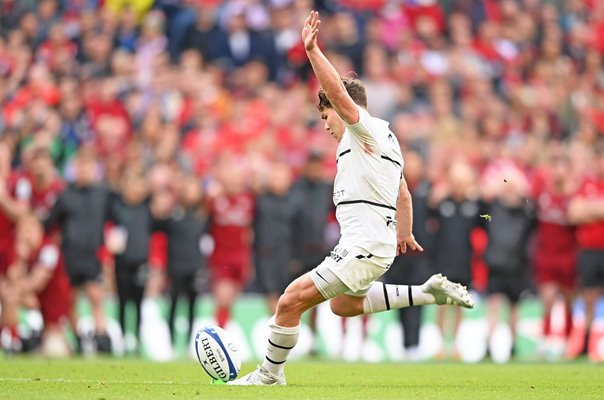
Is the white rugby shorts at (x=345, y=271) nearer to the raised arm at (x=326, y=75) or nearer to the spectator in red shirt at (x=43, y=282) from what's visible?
the raised arm at (x=326, y=75)

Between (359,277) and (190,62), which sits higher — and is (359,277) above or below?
below

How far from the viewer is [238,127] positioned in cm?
2242

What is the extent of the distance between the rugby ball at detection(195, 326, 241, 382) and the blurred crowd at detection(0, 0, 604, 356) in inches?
188

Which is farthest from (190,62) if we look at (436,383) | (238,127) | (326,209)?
(436,383)

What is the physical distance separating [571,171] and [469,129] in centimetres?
338

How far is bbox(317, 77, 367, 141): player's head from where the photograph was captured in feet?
35.1

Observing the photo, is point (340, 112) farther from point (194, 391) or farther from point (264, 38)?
point (264, 38)

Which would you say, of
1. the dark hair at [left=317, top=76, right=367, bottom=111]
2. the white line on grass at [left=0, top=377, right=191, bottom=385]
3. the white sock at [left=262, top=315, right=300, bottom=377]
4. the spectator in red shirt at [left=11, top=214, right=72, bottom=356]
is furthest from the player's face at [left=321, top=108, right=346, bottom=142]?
the spectator in red shirt at [left=11, top=214, right=72, bottom=356]

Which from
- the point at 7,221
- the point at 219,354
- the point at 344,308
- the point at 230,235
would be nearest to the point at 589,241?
the point at 230,235

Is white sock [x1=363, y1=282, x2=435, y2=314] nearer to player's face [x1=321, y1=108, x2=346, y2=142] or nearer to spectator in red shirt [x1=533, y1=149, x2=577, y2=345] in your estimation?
player's face [x1=321, y1=108, x2=346, y2=142]

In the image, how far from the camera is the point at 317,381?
39.8 feet

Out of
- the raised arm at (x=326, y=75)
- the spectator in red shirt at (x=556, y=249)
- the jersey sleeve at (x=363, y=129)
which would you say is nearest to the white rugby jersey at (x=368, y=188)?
the jersey sleeve at (x=363, y=129)

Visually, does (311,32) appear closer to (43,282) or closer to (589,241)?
(43,282)

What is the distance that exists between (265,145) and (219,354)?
10.4m
